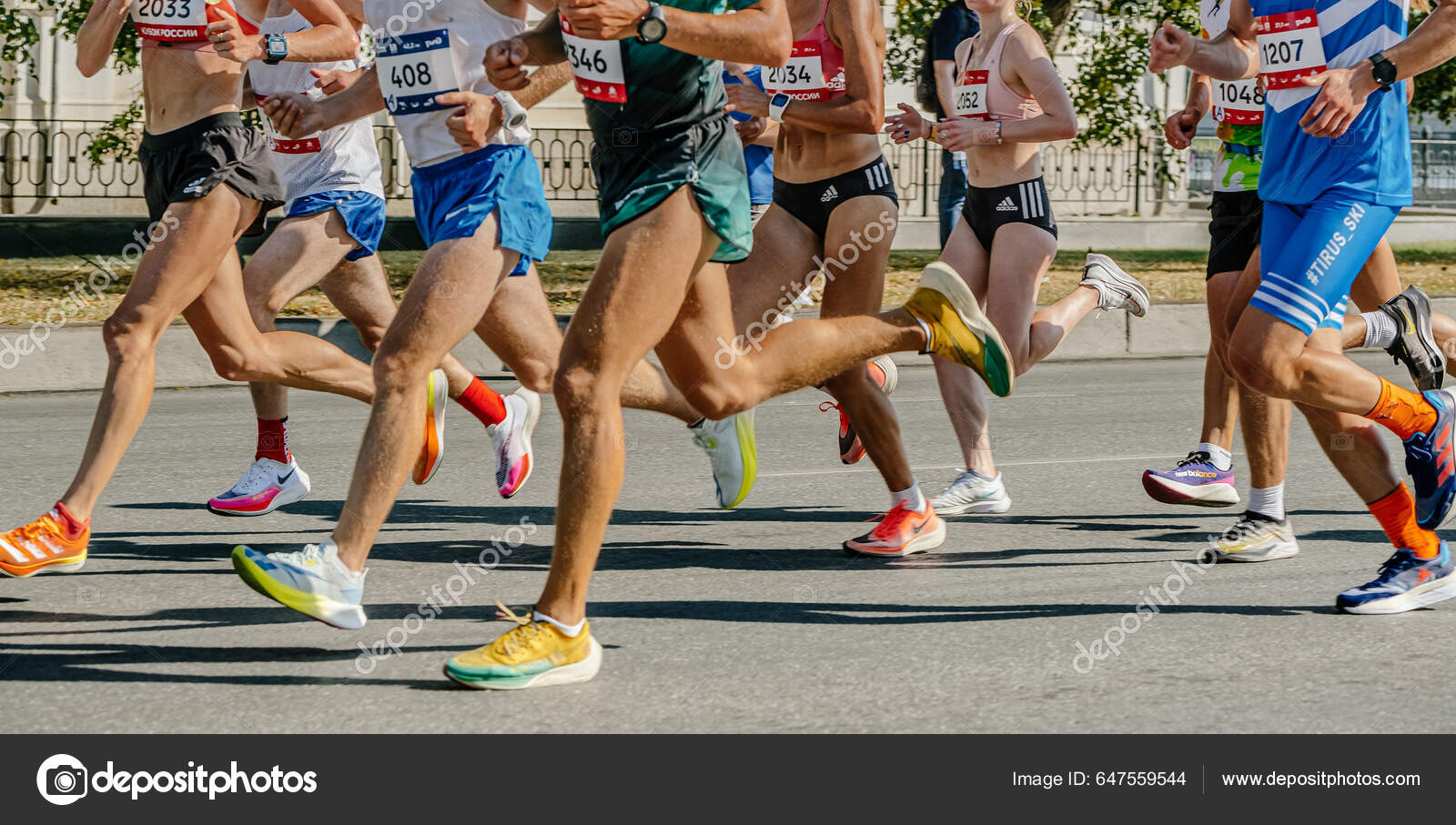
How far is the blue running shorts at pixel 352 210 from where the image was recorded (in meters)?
6.49

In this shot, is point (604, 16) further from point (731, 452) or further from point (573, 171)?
point (573, 171)

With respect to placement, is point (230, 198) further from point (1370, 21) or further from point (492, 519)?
point (1370, 21)

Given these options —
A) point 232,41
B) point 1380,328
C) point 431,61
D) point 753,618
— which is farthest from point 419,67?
point 1380,328

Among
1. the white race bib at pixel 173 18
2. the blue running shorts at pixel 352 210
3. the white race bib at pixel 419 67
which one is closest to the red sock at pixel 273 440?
the blue running shorts at pixel 352 210

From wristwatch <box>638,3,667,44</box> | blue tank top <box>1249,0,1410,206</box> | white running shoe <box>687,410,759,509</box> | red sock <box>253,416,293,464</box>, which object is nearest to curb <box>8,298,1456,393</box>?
red sock <box>253,416,293,464</box>

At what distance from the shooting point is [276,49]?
5648mm

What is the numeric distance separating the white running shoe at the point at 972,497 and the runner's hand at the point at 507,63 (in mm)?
2716

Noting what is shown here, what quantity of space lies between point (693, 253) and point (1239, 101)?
310cm

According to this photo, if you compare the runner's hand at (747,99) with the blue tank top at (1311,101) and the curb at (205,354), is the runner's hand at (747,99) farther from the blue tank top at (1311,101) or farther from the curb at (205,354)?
the curb at (205,354)

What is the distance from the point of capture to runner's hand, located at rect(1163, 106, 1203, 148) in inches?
261

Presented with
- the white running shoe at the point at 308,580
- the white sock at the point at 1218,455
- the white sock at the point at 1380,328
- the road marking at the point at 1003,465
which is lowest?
the road marking at the point at 1003,465
